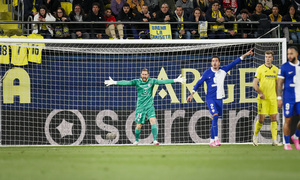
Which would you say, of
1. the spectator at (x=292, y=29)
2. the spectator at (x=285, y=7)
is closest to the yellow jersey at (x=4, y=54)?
the spectator at (x=292, y=29)

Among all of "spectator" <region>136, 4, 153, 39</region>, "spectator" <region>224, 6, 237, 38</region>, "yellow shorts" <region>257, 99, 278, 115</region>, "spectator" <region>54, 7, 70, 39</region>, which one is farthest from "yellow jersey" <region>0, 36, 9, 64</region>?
"yellow shorts" <region>257, 99, 278, 115</region>

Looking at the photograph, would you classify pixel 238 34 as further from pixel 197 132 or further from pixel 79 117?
pixel 79 117

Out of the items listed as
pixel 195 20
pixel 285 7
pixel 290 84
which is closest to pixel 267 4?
pixel 285 7

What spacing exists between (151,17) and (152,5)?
0.73 metres

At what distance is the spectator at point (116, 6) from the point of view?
14.6 meters

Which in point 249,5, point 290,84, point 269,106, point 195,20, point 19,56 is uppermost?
point 249,5

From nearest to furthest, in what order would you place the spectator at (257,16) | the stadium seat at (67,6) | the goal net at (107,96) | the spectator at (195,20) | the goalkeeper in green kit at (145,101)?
the goalkeeper in green kit at (145,101), the goal net at (107,96), the spectator at (195,20), the spectator at (257,16), the stadium seat at (67,6)

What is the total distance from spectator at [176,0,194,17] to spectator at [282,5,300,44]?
9.27ft

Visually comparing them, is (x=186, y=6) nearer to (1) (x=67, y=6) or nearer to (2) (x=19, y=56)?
(1) (x=67, y=6)

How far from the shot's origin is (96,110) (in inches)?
523

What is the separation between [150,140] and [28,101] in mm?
3516

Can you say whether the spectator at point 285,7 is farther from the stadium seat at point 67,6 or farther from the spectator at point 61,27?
the spectator at point 61,27

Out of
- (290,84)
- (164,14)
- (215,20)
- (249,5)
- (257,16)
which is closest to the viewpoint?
→ (290,84)

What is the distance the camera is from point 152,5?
1507 cm
